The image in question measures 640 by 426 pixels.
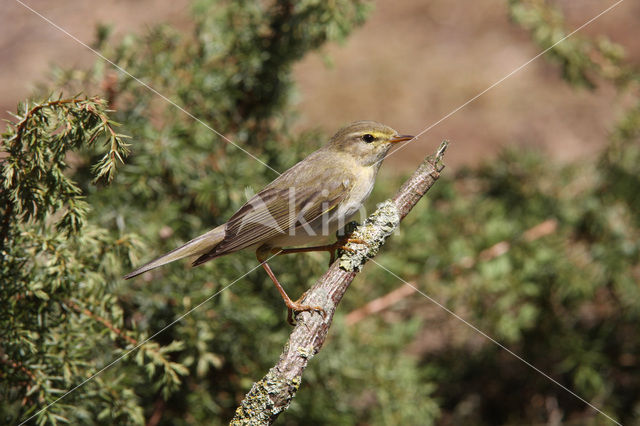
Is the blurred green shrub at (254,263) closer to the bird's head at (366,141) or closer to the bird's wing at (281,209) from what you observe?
the bird's wing at (281,209)

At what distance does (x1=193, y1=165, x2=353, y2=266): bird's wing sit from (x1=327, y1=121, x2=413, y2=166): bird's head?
23 centimetres

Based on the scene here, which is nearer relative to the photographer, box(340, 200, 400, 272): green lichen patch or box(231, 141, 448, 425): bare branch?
box(231, 141, 448, 425): bare branch

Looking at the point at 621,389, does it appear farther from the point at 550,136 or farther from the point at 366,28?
the point at 366,28

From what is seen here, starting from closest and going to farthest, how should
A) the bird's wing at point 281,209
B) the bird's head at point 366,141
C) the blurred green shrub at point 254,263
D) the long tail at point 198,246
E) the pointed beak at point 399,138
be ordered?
the blurred green shrub at point 254,263 < the long tail at point 198,246 < the bird's wing at point 281,209 < the pointed beak at point 399,138 < the bird's head at point 366,141

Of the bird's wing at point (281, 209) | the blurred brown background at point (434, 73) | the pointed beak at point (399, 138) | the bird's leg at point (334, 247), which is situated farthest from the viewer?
the blurred brown background at point (434, 73)

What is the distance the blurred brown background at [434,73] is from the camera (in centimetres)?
838

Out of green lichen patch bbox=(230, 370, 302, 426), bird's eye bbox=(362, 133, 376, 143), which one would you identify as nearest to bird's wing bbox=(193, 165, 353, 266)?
bird's eye bbox=(362, 133, 376, 143)

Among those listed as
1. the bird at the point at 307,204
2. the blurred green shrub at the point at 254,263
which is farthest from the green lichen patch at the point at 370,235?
the blurred green shrub at the point at 254,263

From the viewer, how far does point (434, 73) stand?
9422mm

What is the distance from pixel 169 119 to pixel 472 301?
8.04 feet

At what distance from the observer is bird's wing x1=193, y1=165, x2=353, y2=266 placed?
3279mm

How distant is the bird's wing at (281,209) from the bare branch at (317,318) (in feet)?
1.81

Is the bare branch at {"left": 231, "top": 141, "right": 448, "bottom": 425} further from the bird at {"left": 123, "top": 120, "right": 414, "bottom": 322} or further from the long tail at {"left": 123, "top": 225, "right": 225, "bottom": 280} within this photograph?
the long tail at {"left": 123, "top": 225, "right": 225, "bottom": 280}

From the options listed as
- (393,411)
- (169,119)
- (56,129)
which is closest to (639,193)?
(393,411)
